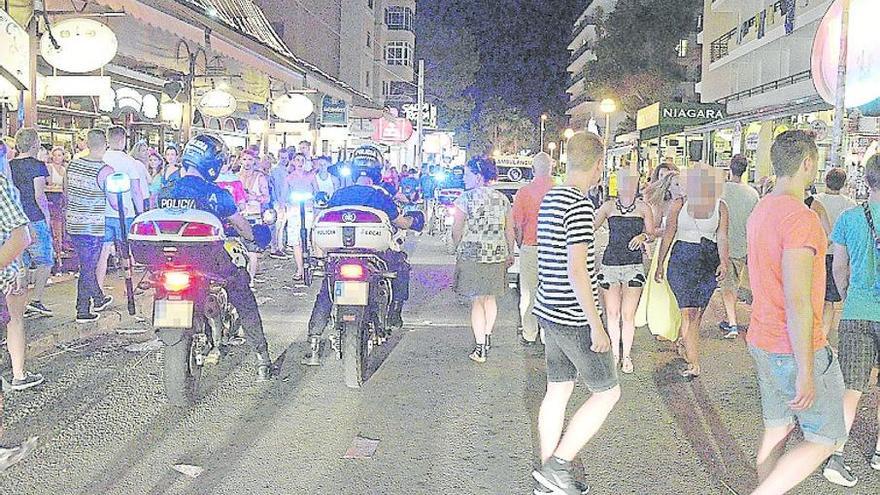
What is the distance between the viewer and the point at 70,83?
13148 millimetres

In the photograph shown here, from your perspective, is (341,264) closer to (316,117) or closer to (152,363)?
(152,363)

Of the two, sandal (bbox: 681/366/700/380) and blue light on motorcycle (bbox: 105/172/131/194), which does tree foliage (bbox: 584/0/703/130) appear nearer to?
blue light on motorcycle (bbox: 105/172/131/194)

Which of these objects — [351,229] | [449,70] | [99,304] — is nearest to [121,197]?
[99,304]

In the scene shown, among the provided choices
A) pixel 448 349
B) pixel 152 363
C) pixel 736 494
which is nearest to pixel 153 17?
pixel 152 363

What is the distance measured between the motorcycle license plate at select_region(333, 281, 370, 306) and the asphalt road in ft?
2.46

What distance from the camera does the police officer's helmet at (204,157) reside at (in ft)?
23.5

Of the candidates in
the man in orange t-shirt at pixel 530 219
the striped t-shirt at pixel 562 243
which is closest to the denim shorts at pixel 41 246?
the man in orange t-shirt at pixel 530 219

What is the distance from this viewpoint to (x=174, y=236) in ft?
22.4

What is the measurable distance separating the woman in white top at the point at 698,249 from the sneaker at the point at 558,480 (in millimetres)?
3305

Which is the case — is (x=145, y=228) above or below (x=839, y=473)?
above

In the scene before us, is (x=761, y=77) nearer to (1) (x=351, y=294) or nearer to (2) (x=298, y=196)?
(2) (x=298, y=196)

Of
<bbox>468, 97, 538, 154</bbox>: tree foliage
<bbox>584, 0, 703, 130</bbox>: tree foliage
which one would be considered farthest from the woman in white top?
<bbox>468, 97, 538, 154</bbox>: tree foliage

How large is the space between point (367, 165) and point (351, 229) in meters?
1.06

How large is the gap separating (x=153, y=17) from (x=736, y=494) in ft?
28.9
